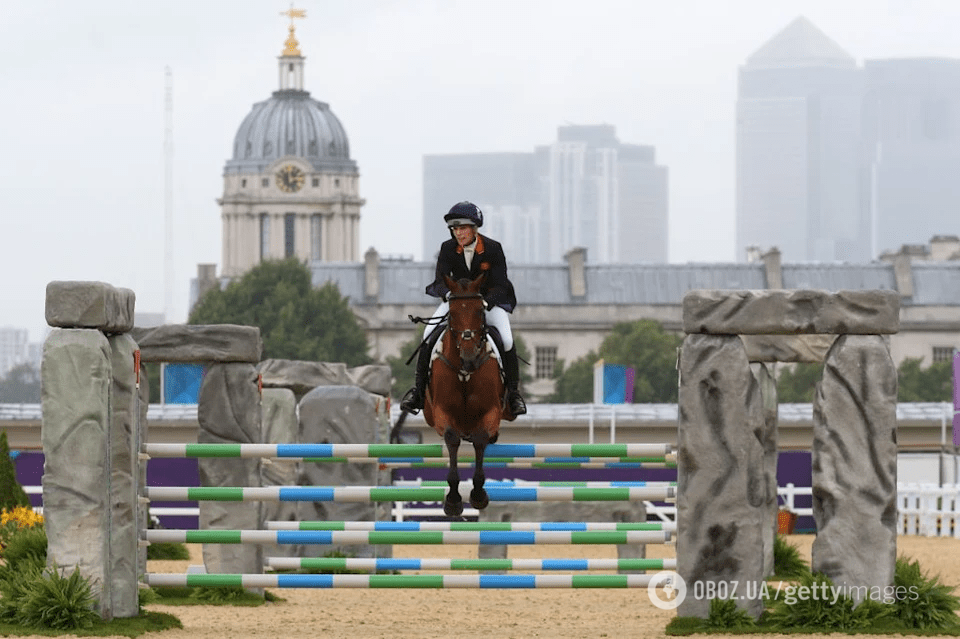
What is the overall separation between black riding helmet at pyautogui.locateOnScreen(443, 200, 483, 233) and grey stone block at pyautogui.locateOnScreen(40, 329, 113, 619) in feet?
7.68

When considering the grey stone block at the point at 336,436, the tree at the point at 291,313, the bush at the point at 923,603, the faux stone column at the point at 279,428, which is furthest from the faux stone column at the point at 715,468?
the tree at the point at 291,313

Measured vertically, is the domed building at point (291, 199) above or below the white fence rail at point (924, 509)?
above

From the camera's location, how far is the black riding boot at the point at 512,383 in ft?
46.3

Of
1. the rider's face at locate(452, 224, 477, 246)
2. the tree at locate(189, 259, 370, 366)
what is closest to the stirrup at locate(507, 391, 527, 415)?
the rider's face at locate(452, 224, 477, 246)

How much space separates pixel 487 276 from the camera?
46.2 feet

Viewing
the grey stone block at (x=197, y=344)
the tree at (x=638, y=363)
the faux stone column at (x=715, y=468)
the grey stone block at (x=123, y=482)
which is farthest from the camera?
the tree at (x=638, y=363)

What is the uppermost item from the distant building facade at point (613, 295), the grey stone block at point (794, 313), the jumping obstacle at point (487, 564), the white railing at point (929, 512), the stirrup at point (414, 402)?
the distant building facade at point (613, 295)

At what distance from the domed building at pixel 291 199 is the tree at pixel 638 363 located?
63222 millimetres

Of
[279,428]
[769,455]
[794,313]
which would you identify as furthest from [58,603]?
[279,428]

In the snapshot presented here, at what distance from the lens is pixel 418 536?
14.2 metres

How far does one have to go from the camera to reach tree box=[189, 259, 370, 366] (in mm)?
103500

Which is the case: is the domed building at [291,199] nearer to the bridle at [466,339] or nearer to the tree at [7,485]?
the tree at [7,485]

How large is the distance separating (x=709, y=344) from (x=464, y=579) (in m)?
2.19

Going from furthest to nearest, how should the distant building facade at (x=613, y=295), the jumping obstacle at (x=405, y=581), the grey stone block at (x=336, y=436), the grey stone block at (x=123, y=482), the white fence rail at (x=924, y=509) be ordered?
the distant building facade at (x=613, y=295), the white fence rail at (x=924, y=509), the grey stone block at (x=336, y=436), the grey stone block at (x=123, y=482), the jumping obstacle at (x=405, y=581)
